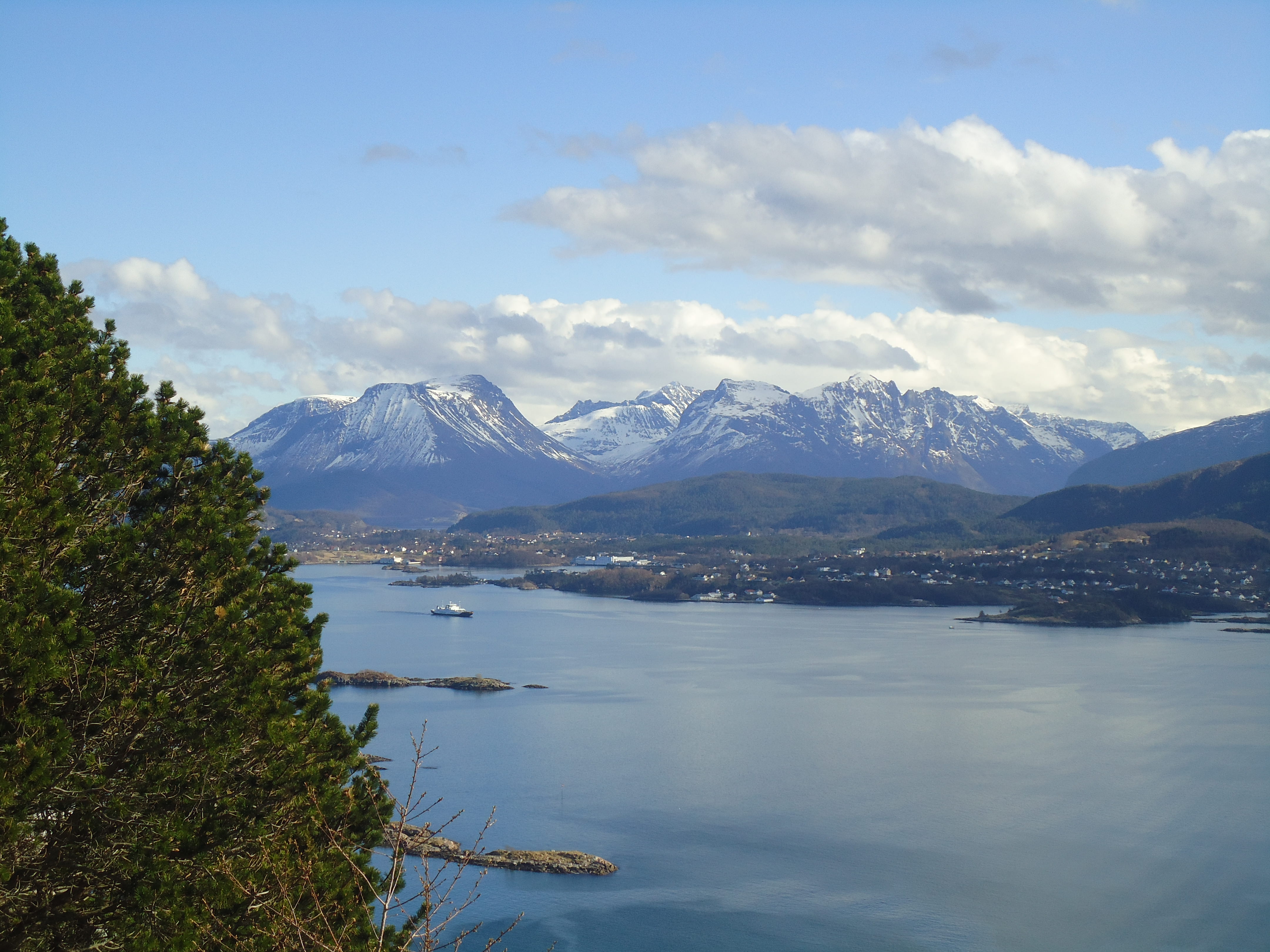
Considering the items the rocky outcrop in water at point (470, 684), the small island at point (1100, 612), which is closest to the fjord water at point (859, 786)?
the rocky outcrop in water at point (470, 684)

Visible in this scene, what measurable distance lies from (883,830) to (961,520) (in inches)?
3547

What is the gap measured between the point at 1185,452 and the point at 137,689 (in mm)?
189901

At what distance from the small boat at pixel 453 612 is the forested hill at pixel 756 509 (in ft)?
215

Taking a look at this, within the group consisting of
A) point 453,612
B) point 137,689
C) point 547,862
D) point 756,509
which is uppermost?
point 756,509

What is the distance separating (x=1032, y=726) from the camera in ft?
105

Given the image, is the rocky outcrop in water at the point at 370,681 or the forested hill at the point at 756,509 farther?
the forested hill at the point at 756,509

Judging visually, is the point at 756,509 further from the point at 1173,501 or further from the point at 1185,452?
the point at 1185,452

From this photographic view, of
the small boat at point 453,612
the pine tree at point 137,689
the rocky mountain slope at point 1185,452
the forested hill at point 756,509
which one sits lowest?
the small boat at point 453,612

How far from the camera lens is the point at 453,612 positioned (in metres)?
63.6

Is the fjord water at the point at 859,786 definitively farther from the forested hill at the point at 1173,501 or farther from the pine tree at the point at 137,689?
the forested hill at the point at 1173,501

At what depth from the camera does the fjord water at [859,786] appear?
17.2 metres

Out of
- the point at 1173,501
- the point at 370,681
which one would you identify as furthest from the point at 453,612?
the point at 1173,501

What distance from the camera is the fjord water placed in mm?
17219

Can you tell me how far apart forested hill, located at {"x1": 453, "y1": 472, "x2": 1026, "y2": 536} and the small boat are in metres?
65.6
